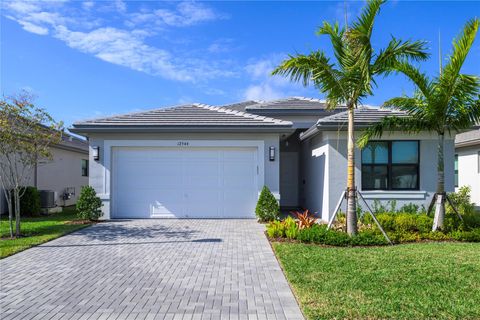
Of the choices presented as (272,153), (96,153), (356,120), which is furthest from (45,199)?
(356,120)

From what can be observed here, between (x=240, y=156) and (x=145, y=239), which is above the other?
(x=240, y=156)

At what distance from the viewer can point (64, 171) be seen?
62.3 feet

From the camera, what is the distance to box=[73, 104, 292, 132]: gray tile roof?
41.4ft

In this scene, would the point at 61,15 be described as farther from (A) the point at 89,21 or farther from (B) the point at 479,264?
(B) the point at 479,264

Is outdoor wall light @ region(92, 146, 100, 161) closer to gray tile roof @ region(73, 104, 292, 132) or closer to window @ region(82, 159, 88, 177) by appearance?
gray tile roof @ region(73, 104, 292, 132)

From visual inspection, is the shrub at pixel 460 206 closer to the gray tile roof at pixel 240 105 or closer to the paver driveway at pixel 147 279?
the paver driveway at pixel 147 279

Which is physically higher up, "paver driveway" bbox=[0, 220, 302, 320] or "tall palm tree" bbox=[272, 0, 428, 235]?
"tall palm tree" bbox=[272, 0, 428, 235]

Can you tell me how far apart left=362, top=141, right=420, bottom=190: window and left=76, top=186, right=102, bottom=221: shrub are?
907cm

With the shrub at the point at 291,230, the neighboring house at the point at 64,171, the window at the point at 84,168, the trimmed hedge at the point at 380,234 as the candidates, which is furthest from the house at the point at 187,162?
the window at the point at 84,168

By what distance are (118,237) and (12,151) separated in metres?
3.54

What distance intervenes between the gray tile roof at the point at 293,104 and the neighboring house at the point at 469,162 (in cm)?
694

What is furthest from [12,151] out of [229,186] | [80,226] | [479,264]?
[479,264]

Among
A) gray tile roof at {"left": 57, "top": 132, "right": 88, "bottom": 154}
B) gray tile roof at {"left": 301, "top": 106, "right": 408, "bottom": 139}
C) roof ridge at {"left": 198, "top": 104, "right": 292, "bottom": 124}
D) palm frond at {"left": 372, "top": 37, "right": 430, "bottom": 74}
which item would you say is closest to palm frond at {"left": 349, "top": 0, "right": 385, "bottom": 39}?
palm frond at {"left": 372, "top": 37, "right": 430, "bottom": 74}

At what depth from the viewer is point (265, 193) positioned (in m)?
12.2
